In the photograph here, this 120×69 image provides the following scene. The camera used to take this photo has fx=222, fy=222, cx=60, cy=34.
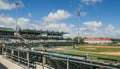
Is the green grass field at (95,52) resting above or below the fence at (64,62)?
below

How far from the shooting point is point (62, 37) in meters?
130

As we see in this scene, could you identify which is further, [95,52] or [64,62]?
[95,52]

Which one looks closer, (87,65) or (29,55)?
(87,65)

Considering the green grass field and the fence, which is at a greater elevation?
the fence

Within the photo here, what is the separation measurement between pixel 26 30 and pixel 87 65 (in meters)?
110

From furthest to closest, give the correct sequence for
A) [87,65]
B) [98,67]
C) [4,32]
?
[4,32] < [87,65] < [98,67]

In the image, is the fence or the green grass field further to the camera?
the green grass field

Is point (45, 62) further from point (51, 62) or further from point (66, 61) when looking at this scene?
point (66, 61)

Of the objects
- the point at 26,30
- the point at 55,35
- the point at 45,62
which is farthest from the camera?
the point at 55,35

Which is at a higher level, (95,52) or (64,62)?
(64,62)

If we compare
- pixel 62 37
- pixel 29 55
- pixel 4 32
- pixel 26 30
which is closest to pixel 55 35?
pixel 62 37

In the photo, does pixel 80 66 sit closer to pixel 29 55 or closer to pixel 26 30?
pixel 29 55

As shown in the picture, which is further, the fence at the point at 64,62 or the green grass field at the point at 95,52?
the green grass field at the point at 95,52

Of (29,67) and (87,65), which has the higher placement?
(87,65)
